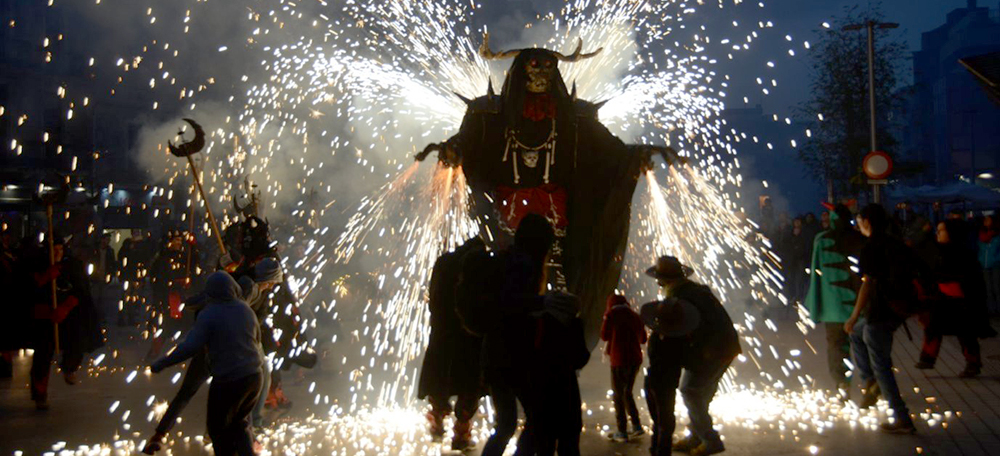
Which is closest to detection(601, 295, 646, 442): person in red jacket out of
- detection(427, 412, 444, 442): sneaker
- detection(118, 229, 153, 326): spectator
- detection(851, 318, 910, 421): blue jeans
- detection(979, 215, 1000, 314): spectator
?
detection(427, 412, 444, 442): sneaker

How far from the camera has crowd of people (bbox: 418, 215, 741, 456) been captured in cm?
500

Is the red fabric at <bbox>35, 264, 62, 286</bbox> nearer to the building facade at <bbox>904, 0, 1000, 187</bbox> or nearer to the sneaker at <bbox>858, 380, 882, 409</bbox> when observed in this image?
the sneaker at <bbox>858, 380, 882, 409</bbox>

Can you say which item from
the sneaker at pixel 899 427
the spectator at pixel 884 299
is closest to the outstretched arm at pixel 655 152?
the spectator at pixel 884 299

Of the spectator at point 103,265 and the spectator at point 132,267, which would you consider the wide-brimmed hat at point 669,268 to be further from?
the spectator at point 103,265

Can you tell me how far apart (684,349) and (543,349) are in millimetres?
1630

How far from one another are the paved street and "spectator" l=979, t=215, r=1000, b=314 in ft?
16.4

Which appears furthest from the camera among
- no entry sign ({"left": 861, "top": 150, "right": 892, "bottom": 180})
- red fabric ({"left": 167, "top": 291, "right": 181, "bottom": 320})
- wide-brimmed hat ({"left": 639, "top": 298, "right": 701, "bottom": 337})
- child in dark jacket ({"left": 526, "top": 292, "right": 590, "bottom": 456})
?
no entry sign ({"left": 861, "top": 150, "right": 892, "bottom": 180})

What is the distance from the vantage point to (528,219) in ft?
17.2

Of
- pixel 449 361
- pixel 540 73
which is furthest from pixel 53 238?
pixel 449 361

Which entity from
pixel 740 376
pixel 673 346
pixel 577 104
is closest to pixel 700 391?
pixel 673 346

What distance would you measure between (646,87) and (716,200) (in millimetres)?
2725

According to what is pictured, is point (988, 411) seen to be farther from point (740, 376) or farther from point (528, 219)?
point (528, 219)

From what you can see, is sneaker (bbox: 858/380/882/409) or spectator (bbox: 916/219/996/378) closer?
sneaker (bbox: 858/380/882/409)

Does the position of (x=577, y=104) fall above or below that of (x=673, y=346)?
above
